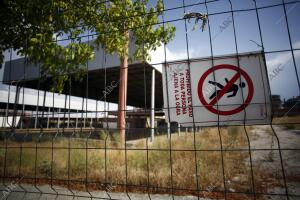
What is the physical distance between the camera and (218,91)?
7.00 feet

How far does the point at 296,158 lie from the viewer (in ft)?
14.7

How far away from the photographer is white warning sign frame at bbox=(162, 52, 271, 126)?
2.04m

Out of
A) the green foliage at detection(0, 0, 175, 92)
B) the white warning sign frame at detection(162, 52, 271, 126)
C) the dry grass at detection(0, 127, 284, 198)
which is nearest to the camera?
the white warning sign frame at detection(162, 52, 271, 126)

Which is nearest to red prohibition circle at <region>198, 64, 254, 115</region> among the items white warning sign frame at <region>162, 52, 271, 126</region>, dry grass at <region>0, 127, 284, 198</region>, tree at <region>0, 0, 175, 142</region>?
white warning sign frame at <region>162, 52, 271, 126</region>

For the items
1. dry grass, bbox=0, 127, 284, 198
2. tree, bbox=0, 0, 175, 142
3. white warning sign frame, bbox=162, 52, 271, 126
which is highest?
tree, bbox=0, 0, 175, 142

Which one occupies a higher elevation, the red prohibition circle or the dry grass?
the red prohibition circle

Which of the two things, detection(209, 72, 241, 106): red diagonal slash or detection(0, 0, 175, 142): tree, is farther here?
detection(0, 0, 175, 142): tree

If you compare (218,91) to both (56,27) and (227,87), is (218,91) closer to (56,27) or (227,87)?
(227,87)

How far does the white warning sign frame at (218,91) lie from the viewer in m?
2.04

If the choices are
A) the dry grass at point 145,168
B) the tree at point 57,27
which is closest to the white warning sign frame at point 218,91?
the dry grass at point 145,168

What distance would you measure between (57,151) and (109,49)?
3.60 meters

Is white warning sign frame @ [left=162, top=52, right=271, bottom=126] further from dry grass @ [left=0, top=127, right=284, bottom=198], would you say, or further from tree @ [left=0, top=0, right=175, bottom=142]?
tree @ [left=0, top=0, right=175, bottom=142]

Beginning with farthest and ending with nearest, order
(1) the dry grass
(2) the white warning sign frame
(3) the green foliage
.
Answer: (3) the green foliage, (1) the dry grass, (2) the white warning sign frame

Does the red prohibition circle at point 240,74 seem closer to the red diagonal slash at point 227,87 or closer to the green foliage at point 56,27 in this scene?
the red diagonal slash at point 227,87
